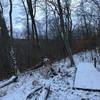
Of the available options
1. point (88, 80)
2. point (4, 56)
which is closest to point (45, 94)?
point (88, 80)

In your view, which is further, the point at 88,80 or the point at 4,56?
the point at 4,56

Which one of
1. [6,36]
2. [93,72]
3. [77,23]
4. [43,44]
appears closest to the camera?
[93,72]

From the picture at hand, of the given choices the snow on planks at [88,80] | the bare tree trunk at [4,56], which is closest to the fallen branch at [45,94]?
the snow on planks at [88,80]

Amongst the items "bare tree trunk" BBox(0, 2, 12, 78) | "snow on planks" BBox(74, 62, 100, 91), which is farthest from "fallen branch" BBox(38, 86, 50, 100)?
"bare tree trunk" BBox(0, 2, 12, 78)

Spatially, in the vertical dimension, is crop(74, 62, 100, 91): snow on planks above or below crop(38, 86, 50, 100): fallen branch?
above

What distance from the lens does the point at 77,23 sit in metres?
61.8

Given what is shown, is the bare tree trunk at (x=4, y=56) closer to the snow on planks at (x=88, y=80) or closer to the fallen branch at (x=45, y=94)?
the snow on planks at (x=88, y=80)

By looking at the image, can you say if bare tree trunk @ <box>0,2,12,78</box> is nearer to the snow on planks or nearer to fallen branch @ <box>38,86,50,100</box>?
the snow on planks

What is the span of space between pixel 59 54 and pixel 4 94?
27311 millimetres

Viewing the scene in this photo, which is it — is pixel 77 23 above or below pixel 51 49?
above

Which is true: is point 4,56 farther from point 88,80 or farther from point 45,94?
point 45,94

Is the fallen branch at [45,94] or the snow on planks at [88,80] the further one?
the snow on planks at [88,80]

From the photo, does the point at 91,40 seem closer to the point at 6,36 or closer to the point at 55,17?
the point at 55,17

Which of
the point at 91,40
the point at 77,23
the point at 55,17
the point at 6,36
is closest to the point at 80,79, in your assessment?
the point at 6,36
